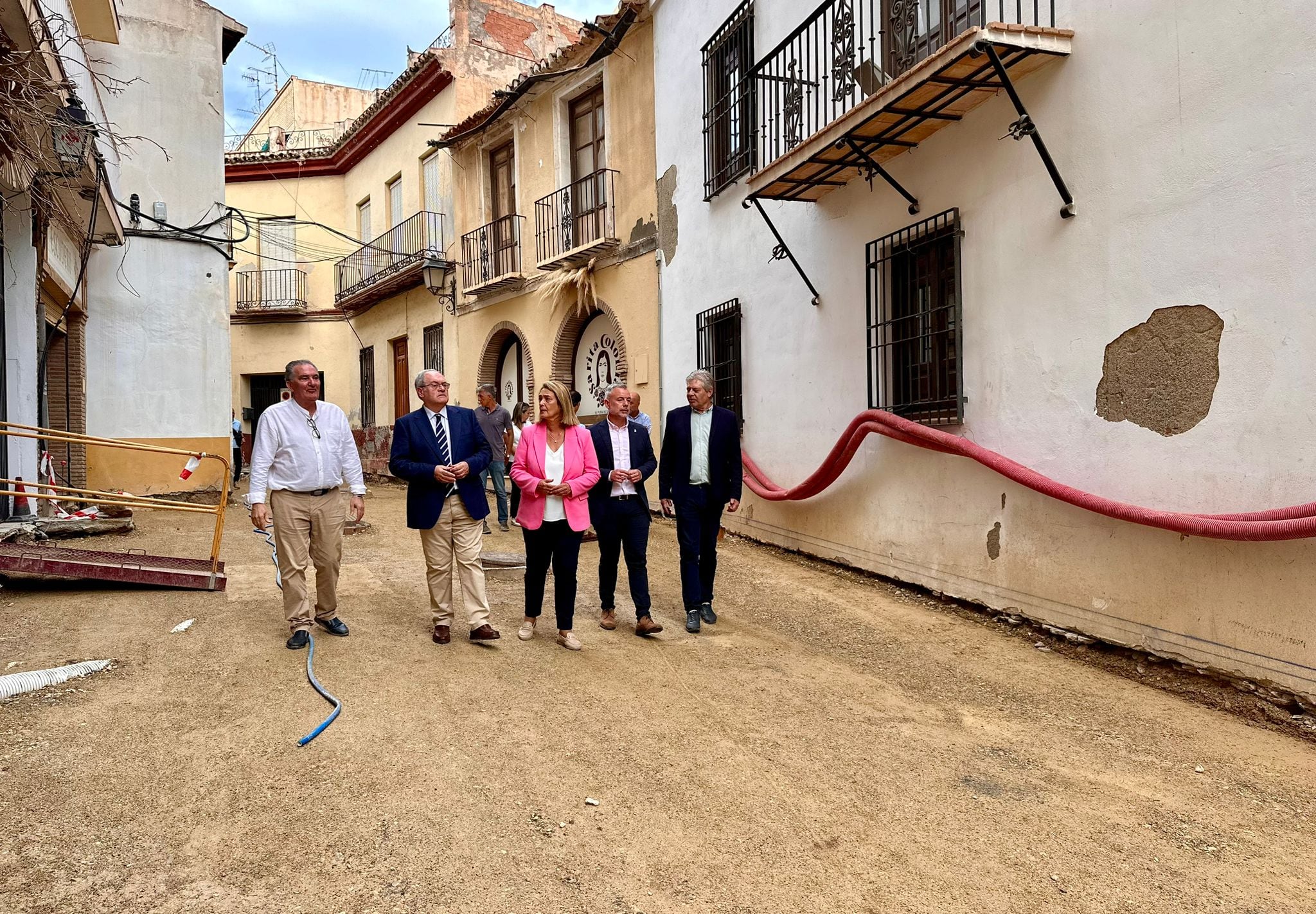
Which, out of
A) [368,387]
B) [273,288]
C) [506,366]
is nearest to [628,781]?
[506,366]

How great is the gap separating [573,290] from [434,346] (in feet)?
18.0

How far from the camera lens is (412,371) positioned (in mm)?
18312

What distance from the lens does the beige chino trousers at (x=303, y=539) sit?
200 inches

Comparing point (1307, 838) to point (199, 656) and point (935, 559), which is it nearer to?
point (935, 559)

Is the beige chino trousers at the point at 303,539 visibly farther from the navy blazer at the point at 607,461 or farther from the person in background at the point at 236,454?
the person in background at the point at 236,454

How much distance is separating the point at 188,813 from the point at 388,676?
5.15 ft

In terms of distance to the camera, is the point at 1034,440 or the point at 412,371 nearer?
the point at 1034,440

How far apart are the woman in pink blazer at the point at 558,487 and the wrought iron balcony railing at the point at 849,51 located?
3.25 meters

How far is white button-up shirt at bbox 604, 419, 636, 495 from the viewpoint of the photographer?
545 centimetres

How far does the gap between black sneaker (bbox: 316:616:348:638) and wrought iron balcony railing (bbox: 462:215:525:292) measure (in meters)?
9.51

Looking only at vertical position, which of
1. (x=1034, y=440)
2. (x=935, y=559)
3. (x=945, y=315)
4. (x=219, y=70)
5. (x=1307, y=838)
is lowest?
(x=1307, y=838)

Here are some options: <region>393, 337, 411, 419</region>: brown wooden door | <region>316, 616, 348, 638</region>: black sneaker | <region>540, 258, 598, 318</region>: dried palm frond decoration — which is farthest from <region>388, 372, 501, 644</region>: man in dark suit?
<region>393, 337, 411, 419</region>: brown wooden door

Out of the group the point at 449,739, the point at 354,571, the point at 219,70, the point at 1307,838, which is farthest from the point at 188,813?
the point at 219,70

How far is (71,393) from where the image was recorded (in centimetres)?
1210
